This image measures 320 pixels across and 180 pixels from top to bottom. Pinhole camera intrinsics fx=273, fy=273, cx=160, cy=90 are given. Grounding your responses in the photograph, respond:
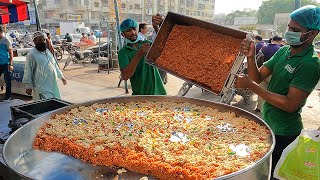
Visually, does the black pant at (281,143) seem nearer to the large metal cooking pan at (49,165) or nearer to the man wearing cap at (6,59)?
Result: the large metal cooking pan at (49,165)

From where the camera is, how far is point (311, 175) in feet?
7.61

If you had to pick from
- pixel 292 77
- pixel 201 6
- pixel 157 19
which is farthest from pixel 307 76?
pixel 201 6

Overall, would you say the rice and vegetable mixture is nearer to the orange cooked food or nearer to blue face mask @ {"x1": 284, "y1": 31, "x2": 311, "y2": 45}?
the orange cooked food

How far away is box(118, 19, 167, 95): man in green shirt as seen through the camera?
3.55m

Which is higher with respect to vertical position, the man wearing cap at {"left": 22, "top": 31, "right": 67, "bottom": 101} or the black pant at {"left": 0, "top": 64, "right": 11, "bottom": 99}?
the man wearing cap at {"left": 22, "top": 31, "right": 67, "bottom": 101}

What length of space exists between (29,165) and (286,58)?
2.42 metres

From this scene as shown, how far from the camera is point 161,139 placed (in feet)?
7.59

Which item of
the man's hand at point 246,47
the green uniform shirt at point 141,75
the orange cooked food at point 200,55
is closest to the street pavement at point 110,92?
the green uniform shirt at point 141,75

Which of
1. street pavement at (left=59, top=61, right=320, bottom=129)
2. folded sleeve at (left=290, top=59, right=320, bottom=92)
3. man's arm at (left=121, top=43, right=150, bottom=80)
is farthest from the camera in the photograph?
street pavement at (left=59, top=61, right=320, bottom=129)

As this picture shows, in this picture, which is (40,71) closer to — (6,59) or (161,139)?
(161,139)

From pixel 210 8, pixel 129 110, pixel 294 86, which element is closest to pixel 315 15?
pixel 294 86

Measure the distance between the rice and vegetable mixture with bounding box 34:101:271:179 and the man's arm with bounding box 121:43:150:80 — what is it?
506mm

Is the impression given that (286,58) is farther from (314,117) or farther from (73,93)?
(73,93)

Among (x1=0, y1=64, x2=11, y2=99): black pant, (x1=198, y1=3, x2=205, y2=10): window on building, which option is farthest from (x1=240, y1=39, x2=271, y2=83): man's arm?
Answer: (x1=198, y1=3, x2=205, y2=10): window on building
